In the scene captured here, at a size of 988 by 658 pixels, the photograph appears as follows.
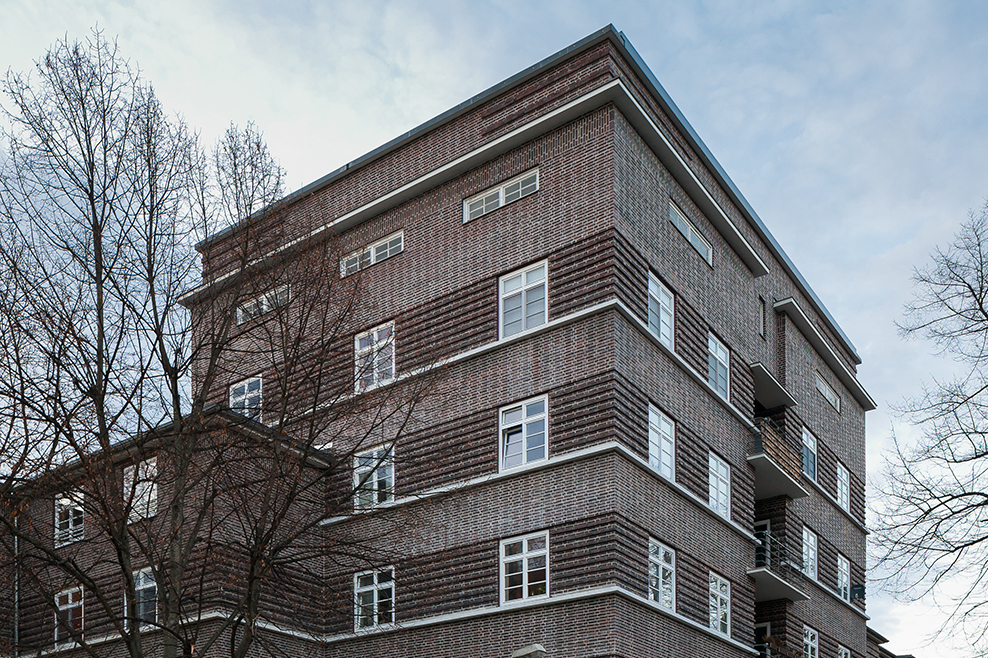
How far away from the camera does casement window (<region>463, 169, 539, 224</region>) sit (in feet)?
93.8

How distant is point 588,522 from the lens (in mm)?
24484

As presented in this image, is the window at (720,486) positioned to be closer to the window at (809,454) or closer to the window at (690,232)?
the window at (690,232)

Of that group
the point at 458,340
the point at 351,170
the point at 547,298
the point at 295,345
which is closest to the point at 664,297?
the point at 547,298

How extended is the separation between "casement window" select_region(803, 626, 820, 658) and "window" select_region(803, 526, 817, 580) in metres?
1.86

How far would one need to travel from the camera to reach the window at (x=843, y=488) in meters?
40.4

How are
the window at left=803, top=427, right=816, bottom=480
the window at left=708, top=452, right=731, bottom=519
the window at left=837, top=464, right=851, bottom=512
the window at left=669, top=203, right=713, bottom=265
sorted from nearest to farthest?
1. the window at left=708, top=452, right=731, bottom=519
2. the window at left=669, top=203, right=713, bottom=265
3. the window at left=803, top=427, right=816, bottom=480
4. the window at left=837, top=464, right=851, bottom=512

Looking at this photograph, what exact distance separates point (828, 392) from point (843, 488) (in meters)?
3.68

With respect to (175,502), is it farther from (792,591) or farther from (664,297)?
(792,591)

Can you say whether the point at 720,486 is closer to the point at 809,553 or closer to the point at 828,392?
the point at 809,553

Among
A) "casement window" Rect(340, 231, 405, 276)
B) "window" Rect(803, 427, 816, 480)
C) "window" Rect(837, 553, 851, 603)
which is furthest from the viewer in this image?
"window" Rect(837, 553, 851, 603)

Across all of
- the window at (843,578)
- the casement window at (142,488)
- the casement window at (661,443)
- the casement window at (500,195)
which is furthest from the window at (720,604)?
the casement window at (142,488)

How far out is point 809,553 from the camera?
119 ft

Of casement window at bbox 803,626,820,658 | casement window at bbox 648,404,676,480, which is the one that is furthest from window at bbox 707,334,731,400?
casement window at bbox 803,626,820,658

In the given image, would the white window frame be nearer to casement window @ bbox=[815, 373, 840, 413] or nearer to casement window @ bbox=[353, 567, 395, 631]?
casement window @ bbox=[353, 567, 395, 631]
